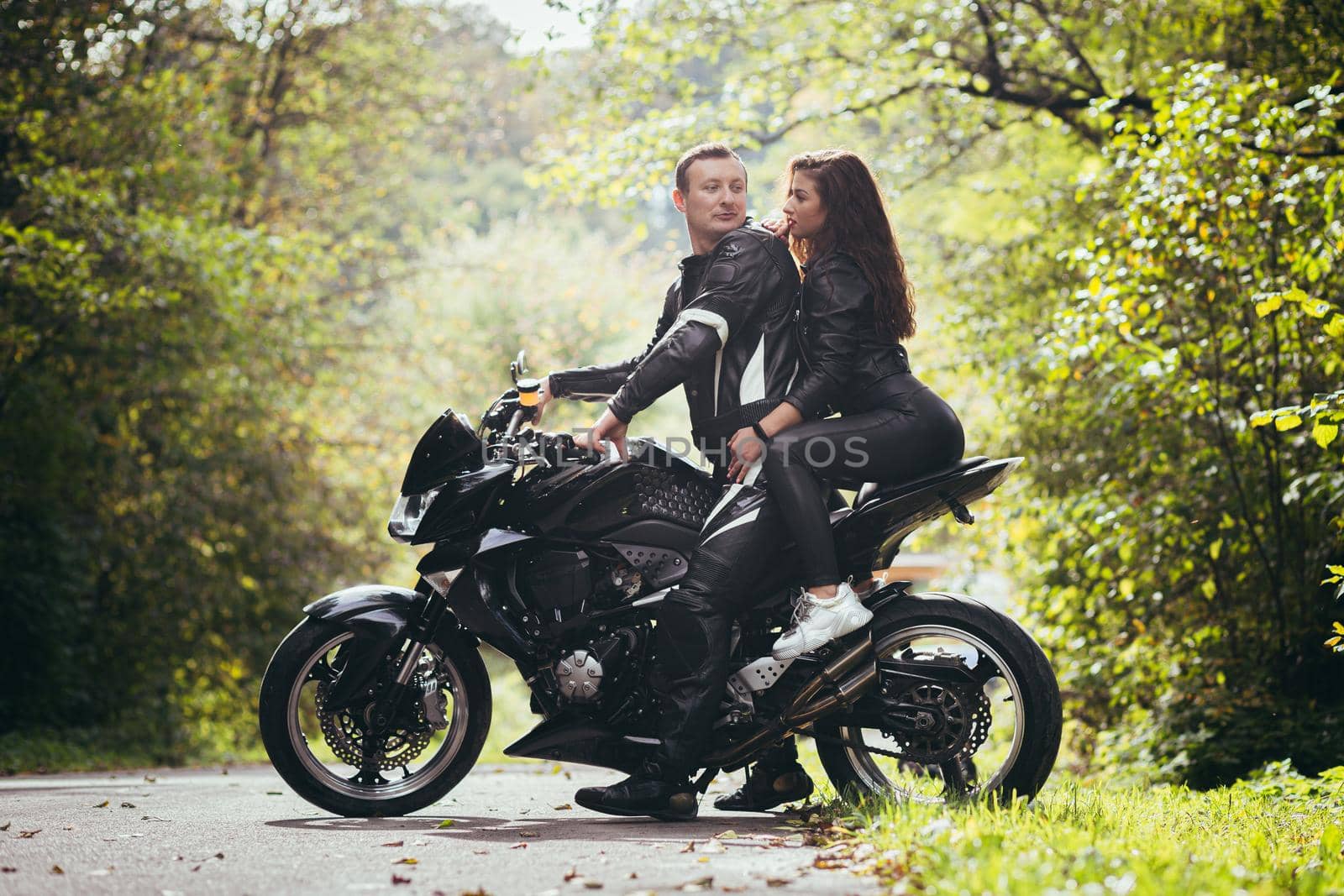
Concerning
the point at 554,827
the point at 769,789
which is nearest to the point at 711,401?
the point at 769,789

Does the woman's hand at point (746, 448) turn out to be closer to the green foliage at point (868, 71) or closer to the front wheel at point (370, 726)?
the front wheel at point (370, 726)

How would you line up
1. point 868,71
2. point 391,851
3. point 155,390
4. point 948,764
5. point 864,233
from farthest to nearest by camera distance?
point 155,390
point 868,71
point 864,233
point 948,764
point 391,851

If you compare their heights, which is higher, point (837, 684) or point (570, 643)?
point (570, 643)

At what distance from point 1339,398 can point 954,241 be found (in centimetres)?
942

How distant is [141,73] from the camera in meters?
12.9

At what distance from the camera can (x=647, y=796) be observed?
462cm

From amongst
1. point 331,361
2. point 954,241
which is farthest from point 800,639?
point 331,361

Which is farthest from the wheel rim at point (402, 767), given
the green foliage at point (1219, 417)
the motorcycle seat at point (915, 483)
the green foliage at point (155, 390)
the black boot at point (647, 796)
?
the green foliage at point (155, 390)

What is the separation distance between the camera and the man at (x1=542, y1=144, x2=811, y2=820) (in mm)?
4605

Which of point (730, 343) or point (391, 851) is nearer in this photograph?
point (391, 851)

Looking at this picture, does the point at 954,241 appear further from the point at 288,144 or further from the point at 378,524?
the point at 288,144

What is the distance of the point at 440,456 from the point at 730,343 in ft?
3.87

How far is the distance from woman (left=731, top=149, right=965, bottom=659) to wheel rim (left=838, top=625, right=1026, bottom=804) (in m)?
0.28

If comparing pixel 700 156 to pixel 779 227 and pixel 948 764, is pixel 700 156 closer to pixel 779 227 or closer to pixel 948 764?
pixel 779 227
